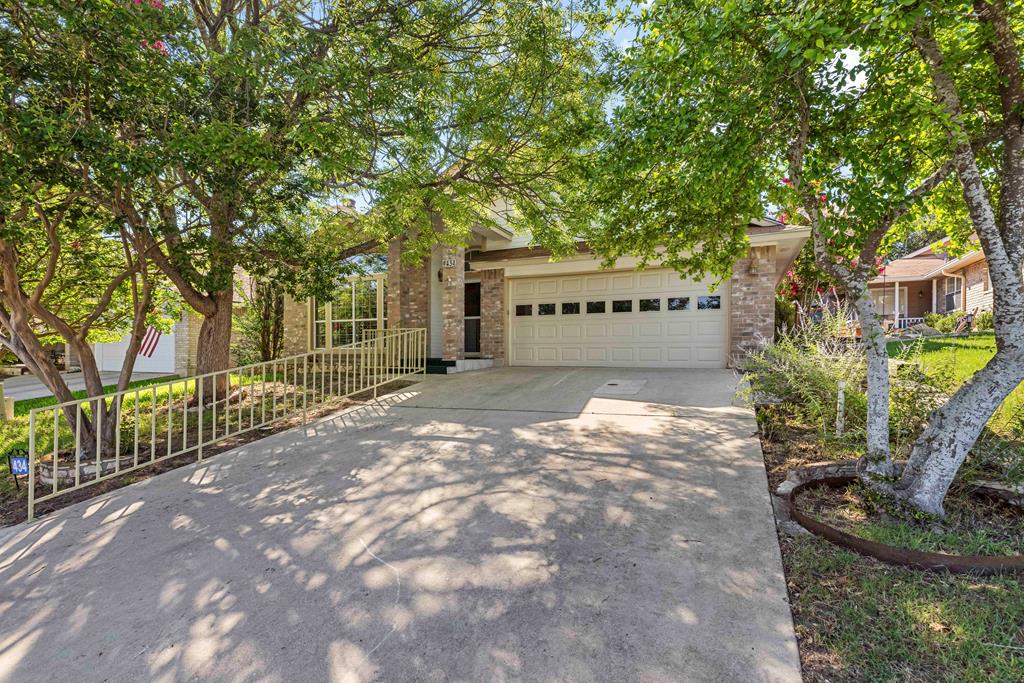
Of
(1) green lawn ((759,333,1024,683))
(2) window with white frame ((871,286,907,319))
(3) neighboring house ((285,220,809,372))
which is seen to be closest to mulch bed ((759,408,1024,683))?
(1) green lawn ((759,333,1024,683))

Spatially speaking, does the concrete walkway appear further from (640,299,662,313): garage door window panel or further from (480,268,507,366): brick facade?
(640,299,662,313): garage door window panel

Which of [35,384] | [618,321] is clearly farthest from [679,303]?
[35,384]

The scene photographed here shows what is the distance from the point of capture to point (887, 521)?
9.64 feet

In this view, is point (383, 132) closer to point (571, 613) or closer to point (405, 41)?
point (405, 41)

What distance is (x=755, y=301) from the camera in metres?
9.13

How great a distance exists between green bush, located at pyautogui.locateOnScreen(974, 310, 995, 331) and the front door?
14.8 metres

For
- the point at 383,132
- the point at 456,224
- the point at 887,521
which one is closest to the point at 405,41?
the point at 383,132

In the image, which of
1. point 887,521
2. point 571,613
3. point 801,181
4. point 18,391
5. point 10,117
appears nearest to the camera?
point 571,613

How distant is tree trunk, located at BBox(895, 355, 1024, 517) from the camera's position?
2.76m

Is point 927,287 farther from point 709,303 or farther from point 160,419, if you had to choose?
point 160,419

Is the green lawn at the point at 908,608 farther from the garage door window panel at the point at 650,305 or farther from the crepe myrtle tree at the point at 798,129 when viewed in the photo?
the garage door window panel at the point at 650,305

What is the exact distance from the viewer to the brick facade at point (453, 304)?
10156 millimetres

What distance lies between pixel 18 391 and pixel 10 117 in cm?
1052

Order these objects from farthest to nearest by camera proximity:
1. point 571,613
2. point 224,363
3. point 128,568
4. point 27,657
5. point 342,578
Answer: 1. point 224,363
2. point 128,568
3. point 342,578
4. point 571,613
5. point 27,657
